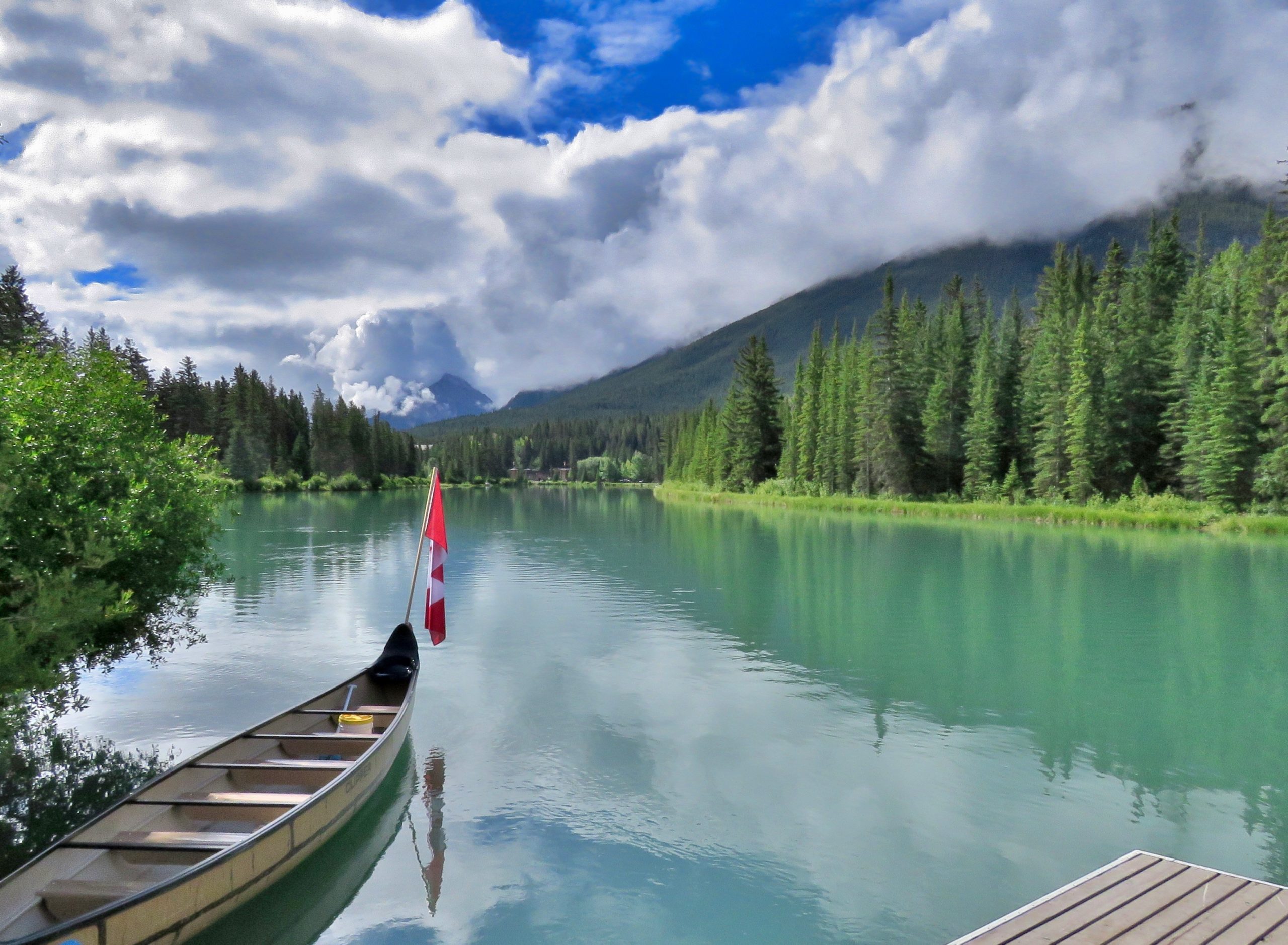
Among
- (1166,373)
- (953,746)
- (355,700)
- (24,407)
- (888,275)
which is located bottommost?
(953,746)

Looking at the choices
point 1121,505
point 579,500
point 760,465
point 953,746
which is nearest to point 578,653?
point 953,746

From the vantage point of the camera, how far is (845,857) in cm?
982

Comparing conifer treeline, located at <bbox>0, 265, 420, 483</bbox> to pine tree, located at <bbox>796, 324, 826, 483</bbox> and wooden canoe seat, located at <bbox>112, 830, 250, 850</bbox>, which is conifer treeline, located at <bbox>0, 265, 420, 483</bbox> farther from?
wooden canoe seat, located at <bbox>112, 830, 250, 850</bbox>

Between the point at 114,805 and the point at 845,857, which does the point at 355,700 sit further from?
the point at 845,857

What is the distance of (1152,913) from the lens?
6875 mm

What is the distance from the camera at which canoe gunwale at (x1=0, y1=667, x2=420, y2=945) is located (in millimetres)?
A: 5949

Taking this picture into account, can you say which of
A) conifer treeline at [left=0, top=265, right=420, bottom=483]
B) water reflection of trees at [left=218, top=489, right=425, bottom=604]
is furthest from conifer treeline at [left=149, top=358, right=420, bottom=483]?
water reflection of trees at [left=218, top=489, right=425, bottom=604]

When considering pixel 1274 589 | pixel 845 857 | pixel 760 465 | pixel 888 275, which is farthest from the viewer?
pixel 760 465

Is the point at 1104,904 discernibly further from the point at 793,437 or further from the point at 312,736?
the point at 793,437

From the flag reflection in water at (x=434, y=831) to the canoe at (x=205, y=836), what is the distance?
0.76 metres

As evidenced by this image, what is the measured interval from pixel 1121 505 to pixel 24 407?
212 feet

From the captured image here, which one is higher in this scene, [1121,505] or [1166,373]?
[1166,373]

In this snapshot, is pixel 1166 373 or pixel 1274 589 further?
pixel 1166 373

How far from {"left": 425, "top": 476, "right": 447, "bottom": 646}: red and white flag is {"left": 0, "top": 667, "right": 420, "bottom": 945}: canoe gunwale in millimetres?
2733
